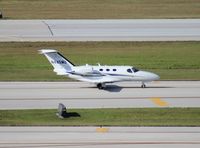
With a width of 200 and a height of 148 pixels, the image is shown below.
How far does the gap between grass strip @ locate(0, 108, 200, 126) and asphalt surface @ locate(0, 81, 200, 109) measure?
1.95m

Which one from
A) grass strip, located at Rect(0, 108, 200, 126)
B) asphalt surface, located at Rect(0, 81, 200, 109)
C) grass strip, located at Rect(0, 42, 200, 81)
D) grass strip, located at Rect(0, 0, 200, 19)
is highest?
grass strip, located at Rect(0, 0, 200, 19)

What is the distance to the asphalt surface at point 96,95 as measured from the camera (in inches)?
1629

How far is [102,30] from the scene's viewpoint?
2972 inches

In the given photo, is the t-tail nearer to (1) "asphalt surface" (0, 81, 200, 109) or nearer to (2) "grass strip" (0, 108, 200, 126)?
(1) "asphalt surface" (0, 81, 200, 109)

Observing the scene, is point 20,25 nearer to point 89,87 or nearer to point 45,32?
point 45,32

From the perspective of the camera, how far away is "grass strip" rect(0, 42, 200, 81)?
53.7m

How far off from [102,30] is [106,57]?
562 inches

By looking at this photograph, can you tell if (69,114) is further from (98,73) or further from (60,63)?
(60,63)

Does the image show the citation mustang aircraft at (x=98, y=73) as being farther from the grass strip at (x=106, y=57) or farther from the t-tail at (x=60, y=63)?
the grass strip at (x=106, y=57)

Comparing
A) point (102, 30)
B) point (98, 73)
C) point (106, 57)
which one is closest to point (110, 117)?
point (98, 73)
